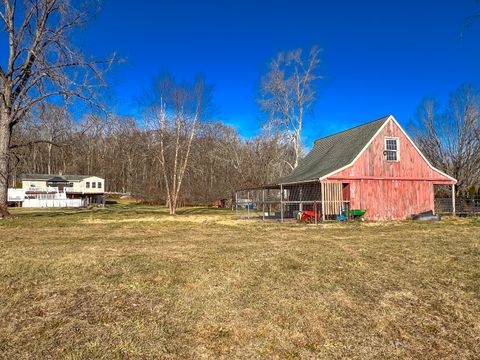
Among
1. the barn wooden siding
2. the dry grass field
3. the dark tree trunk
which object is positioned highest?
the dark tree trunk

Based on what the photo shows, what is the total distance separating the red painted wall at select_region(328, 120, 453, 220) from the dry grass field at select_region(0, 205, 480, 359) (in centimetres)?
1247

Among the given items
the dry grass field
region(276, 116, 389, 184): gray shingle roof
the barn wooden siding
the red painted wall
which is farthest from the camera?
region(276, 116, 389, 184): gray shingle roof

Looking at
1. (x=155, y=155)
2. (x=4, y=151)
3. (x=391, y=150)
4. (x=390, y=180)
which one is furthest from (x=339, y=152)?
(x=4, y=151)

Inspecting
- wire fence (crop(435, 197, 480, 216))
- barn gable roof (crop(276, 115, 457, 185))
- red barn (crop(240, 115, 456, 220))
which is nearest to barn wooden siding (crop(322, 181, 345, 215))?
red barn (crop(240, 115, 456, 220))

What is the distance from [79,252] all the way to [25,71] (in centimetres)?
1266

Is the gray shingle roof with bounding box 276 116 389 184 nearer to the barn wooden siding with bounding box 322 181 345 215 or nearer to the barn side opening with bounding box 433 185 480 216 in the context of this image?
the barn wooden siding with bounding box 322 181 345 215

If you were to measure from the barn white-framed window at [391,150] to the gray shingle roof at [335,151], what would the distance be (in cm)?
108

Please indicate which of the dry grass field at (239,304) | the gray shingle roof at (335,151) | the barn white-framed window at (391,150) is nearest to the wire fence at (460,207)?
the barn white-framed window at (391,150)

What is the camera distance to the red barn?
70.3 feet

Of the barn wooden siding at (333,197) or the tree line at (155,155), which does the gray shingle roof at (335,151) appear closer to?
the barn wooden siding at (333,197)

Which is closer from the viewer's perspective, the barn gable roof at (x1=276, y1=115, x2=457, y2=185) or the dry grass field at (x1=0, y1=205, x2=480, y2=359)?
the dry grass field at (x1=0, y1=205, x2=480, y2=359)

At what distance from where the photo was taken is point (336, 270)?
7066 mm

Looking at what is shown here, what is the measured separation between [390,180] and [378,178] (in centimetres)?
95

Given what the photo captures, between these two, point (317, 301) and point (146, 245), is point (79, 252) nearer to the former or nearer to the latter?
point (146, 245)
